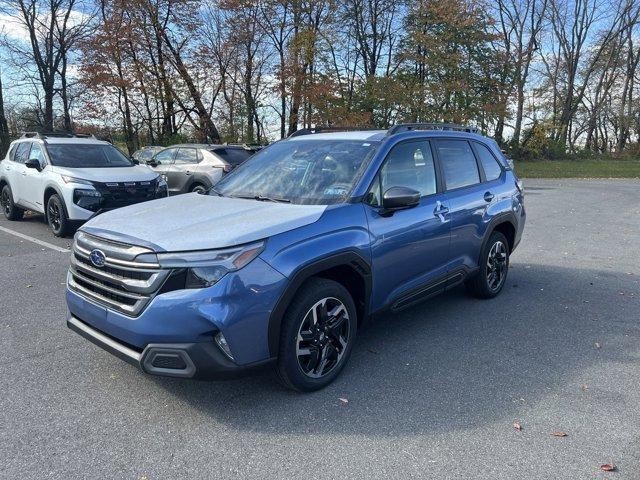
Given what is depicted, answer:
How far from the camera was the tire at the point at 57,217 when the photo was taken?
8.41 metres

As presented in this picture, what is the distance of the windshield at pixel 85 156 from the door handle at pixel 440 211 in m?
7.31

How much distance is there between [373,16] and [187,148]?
75.0ft

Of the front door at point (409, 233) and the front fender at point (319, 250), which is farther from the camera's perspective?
the front door at point (409, 233)

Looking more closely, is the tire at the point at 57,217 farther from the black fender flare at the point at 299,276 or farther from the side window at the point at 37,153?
the black fender flare at the point at 299,276

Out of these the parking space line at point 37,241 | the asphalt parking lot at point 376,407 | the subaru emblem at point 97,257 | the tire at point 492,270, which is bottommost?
the asphalt parking lot at point 376,407

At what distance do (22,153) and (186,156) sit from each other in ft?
11.6

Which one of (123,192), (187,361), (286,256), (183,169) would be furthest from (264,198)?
(183,169)

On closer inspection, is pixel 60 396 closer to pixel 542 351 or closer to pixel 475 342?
pixel 475 342

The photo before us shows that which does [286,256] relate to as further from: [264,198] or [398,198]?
[398,198]

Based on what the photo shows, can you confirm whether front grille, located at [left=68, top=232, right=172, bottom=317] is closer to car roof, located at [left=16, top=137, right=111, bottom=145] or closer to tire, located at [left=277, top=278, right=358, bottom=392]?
tire, located at [left=277, top=278, right=358, bottom=392]

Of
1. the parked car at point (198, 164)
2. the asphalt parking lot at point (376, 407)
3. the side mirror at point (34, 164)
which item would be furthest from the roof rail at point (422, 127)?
the side mirror at point (34, 164)

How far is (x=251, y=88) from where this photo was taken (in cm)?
2716

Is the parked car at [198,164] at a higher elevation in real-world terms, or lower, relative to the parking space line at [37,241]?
higher

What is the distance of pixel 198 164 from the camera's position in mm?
12055
